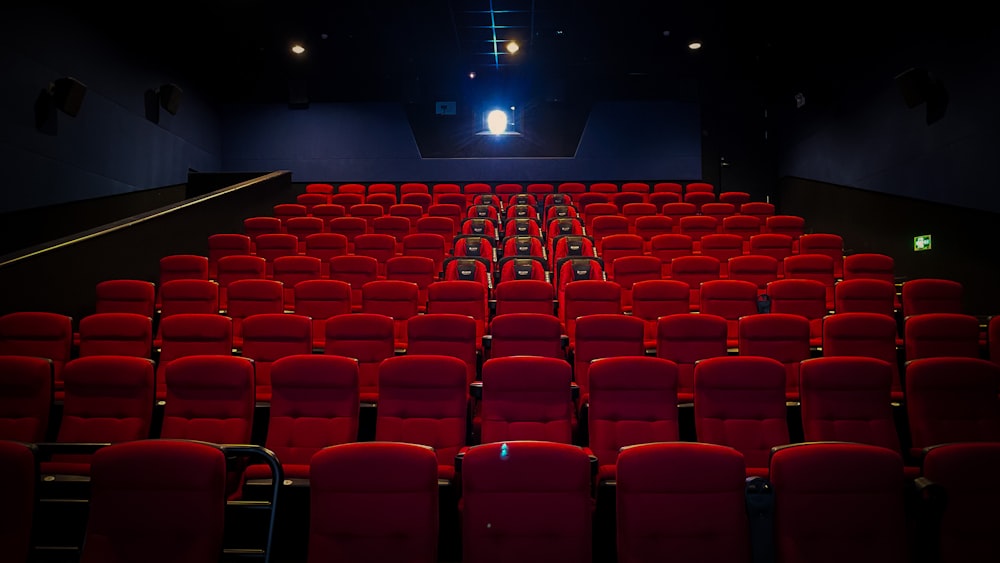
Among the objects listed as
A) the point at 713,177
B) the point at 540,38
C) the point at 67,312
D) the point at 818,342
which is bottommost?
the point at 818,342

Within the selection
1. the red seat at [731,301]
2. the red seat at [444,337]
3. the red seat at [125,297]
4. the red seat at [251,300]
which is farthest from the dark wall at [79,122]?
the red seat at [731,301]

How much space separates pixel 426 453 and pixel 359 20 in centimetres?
730

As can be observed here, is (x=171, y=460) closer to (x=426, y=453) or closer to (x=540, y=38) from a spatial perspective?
(x=426, y=453)

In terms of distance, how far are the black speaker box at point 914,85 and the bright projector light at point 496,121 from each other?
515 cm

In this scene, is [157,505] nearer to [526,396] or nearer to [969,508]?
[526,396]

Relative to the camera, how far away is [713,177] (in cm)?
942

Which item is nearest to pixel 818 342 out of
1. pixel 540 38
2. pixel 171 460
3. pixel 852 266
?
pixel 852 266

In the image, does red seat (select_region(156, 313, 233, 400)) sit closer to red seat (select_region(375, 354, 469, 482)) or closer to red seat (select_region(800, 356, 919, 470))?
red seat (select_region(375, 354, 469, 482))

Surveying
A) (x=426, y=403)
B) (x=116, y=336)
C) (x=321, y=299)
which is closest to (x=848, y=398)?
(x=426, y=403)

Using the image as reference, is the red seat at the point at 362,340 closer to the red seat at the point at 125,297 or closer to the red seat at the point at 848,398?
the red seat at the point at 125,297

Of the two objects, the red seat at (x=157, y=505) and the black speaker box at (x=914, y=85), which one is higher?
the black speaker box at (x=914, y=85)

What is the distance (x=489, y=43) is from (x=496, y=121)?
126 centimetres

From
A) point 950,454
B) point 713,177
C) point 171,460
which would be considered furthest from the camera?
point 713,177

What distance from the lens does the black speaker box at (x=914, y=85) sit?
5613mm
